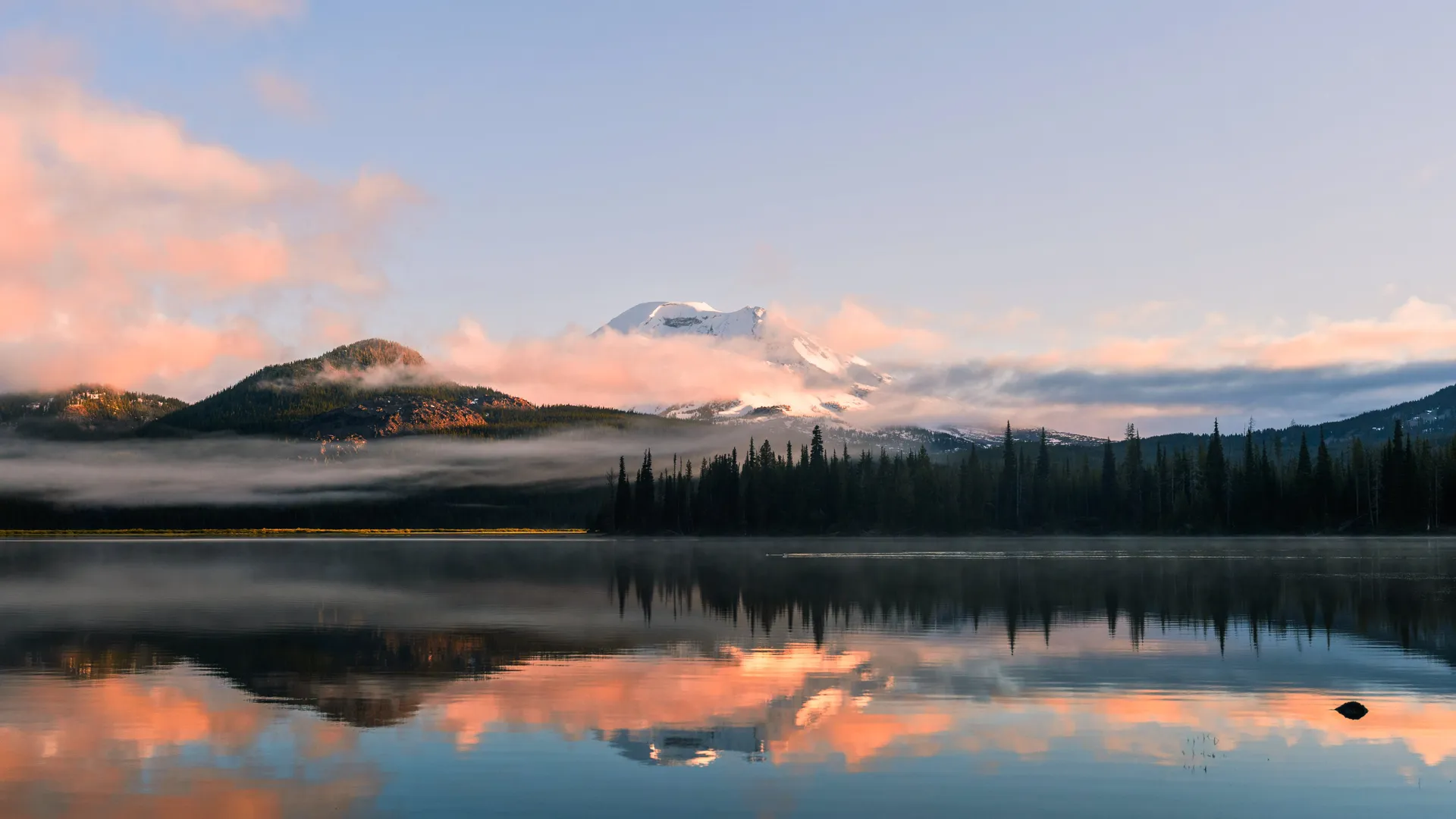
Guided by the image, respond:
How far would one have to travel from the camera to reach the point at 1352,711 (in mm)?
33750

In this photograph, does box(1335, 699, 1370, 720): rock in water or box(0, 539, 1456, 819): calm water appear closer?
box(0, 539, 1456, 819): calm water

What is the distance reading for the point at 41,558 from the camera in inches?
6506

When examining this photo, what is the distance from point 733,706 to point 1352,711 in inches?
685

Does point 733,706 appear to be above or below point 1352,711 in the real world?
below

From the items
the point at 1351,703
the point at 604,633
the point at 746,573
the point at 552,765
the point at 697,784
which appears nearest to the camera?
the point at 697,784

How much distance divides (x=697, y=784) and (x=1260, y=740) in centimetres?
1482

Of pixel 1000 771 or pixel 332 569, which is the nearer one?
pixel 1000 771

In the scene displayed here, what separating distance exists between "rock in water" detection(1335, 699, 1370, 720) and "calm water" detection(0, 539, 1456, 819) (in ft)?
1.33

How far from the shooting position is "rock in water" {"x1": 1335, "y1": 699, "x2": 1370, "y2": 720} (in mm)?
33562

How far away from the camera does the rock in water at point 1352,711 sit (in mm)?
33562

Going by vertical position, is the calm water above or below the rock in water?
below

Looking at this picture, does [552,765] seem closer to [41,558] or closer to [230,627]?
[230,627]

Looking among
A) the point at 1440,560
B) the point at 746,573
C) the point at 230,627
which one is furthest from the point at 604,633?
the point at 1440,560

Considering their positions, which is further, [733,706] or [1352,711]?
[733,706]
